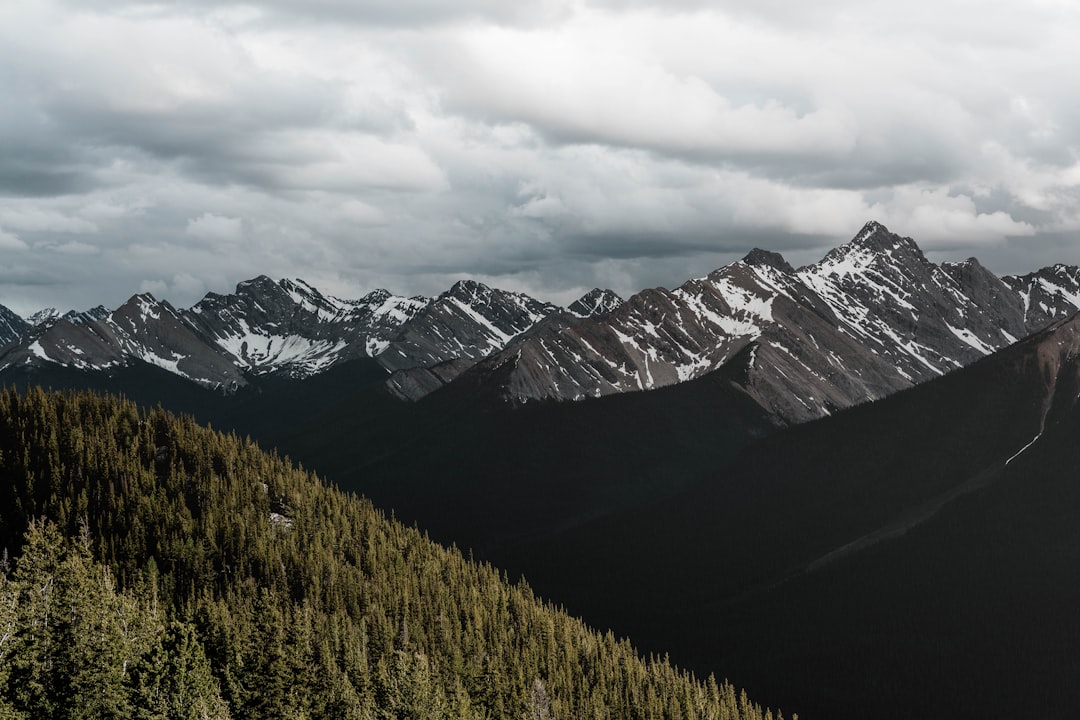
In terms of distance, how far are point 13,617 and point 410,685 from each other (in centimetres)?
5451

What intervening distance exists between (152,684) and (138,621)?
27.0m

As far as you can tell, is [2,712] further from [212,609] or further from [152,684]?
[212,609]

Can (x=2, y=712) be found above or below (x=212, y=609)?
below

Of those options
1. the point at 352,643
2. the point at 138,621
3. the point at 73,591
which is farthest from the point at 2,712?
the point at 352,643

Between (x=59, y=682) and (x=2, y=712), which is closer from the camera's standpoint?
(x=2, y=712)

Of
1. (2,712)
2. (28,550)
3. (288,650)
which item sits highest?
(28,550)

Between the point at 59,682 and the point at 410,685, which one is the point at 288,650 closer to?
the point at 410,685

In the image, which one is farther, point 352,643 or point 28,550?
point 352,643

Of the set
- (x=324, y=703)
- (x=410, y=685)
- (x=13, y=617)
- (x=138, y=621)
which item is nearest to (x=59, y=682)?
(x=13, y=617)

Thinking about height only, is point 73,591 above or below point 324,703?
above

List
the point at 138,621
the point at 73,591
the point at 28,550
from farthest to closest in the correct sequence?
the point at 28,550 → the point at 138,621 → the point at 73,591

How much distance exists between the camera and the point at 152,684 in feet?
447

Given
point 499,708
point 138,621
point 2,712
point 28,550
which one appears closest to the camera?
point 2,712

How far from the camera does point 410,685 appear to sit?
167 meters
